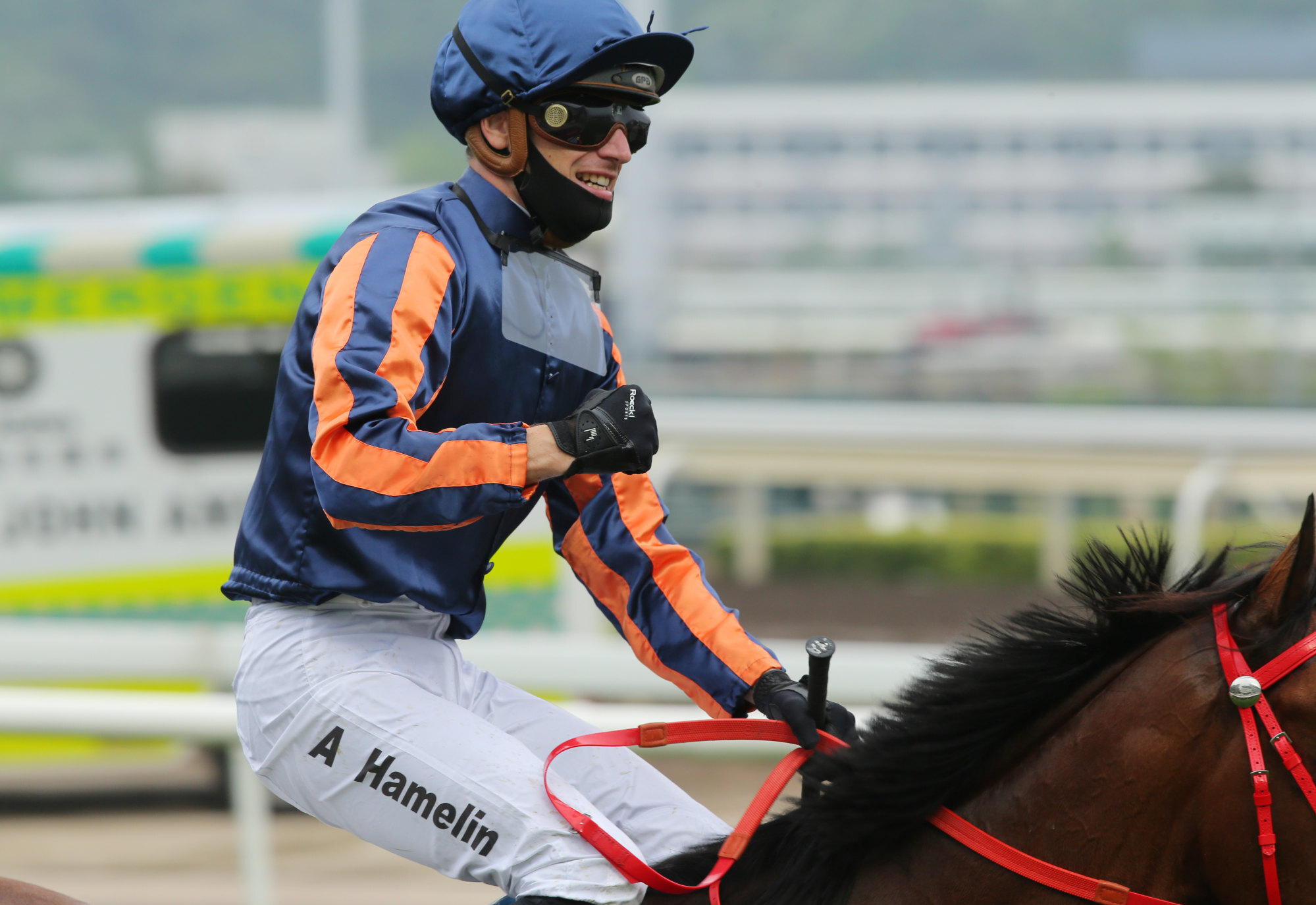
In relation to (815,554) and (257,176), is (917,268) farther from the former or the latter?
(257,176)

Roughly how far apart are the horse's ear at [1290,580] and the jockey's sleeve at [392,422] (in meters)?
0.85

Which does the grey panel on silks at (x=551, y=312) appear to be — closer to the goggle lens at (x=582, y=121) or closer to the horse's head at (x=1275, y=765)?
the goggle lens at (x=582, y=121)

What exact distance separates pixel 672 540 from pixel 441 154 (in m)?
6.95

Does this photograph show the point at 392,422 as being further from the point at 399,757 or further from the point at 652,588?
the point at 652,588

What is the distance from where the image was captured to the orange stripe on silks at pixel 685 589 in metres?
1.96

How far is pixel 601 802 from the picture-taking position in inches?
75.1

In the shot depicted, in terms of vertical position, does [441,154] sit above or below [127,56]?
below

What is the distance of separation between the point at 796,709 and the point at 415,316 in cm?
72

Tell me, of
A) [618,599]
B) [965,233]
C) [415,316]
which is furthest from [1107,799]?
[965,233]

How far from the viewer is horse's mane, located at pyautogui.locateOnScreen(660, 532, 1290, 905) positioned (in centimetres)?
165

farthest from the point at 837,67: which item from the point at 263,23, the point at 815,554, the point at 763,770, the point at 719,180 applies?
the point at 763,770

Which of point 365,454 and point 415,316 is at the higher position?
point 415,316

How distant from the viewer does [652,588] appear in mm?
2014

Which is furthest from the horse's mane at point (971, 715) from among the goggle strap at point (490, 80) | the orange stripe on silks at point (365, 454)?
the goggle strap at point (490, 80)
